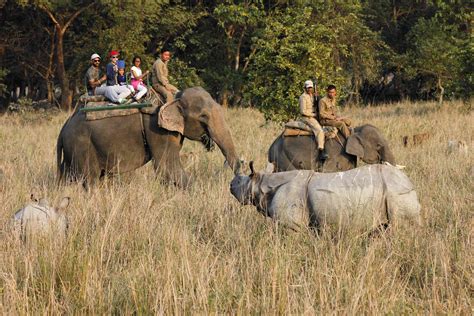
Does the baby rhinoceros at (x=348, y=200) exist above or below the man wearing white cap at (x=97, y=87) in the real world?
below

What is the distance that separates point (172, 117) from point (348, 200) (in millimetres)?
4258

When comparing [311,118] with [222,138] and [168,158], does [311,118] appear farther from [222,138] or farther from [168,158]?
[168,158]

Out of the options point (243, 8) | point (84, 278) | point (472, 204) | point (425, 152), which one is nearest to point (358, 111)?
point (243, 8)

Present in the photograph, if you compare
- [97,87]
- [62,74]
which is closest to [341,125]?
[97,87]

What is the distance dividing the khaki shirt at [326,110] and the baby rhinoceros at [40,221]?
15.7ft

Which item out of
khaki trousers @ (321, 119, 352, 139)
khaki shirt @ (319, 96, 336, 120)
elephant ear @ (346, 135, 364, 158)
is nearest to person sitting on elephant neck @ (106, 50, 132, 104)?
khaki shirt @ (319, 96, 336, 120)

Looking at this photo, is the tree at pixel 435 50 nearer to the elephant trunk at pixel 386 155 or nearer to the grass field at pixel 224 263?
the elephant trunk at pixel 386 155

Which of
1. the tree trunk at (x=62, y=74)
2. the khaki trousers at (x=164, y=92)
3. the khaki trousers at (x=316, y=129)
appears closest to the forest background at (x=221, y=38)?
the tree trunk at (x=62, y=74)

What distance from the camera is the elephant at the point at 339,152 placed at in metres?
9.72

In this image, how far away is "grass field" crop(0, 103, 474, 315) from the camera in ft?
13.8

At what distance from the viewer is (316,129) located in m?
9.71

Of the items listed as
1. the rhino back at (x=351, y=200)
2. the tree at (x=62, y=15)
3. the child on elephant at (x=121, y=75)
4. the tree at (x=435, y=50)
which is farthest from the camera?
the tree at (x=435, y=50)

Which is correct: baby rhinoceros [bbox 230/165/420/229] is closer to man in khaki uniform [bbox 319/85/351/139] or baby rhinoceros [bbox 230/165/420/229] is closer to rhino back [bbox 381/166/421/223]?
rhino back [bbox 381/166/421/223]

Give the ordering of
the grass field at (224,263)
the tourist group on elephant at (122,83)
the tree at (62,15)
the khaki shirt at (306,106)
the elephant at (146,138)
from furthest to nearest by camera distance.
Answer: the tree at (62,15)
the khaki shirt at (306,106)
the tourist group on elephant at (122,83)
the elephant at (146,138)
the grass field at (224,263)
